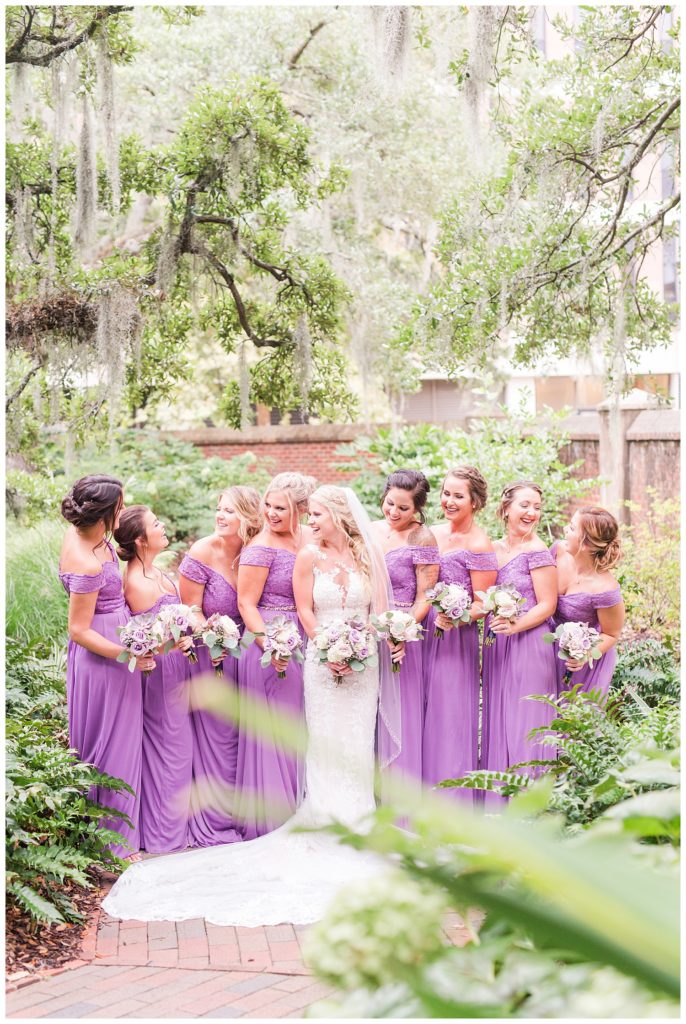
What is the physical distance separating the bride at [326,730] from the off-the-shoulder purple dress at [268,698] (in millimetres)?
133

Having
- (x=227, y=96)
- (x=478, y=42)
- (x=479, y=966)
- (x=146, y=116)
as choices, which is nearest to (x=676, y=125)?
(x=478, y=42)

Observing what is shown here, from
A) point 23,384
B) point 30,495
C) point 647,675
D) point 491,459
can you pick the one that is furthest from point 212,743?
point 491,459

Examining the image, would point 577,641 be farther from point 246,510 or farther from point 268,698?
point 246,510

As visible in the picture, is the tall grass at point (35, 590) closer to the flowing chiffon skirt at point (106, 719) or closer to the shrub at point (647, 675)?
the flowing chiffon skirt at point (106, 719)

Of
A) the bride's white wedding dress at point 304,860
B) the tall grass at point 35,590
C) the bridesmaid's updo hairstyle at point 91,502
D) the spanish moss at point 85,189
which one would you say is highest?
the spanish moss at point 85,189

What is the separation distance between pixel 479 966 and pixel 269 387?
427 inches

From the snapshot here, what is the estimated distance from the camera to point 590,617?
5949 millimetres

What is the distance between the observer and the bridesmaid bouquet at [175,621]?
5.68 metres

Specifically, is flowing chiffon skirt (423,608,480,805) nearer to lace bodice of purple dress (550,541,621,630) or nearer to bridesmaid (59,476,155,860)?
lace bodice of purple dress (550,541,621,630)

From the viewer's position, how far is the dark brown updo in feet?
19.3

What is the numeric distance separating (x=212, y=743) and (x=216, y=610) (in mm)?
781

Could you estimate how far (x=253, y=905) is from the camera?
494 centimetres

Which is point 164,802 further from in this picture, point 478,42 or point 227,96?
point 227,96

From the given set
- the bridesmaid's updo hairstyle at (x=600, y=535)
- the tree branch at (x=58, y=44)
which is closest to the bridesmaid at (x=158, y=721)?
the bridesmaid's updo hairstyle at (x=600, y=535)
